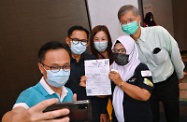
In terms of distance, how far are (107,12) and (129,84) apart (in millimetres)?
1595

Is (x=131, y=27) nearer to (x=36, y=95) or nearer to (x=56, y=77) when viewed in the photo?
(x=56, y=77)

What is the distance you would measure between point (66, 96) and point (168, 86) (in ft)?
3.82

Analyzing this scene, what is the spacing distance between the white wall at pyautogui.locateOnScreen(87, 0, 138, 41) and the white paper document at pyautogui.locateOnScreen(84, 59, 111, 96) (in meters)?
1.39

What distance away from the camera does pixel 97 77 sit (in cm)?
164

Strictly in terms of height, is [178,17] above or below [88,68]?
above

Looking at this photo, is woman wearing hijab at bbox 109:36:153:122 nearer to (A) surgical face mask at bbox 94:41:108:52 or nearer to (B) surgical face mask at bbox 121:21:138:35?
(B) surgical face mask at bbox 121:21:138:35

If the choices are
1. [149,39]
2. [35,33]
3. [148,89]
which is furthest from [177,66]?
[35,33]

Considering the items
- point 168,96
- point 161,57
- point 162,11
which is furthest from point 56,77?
point 162,11

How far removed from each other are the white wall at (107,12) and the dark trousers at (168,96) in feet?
3.89

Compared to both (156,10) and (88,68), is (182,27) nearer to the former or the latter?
(156,10)

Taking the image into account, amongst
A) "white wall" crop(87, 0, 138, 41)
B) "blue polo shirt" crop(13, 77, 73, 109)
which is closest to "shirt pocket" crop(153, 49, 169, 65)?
"blue polo shirt" crop(13, 77, 73, 109)

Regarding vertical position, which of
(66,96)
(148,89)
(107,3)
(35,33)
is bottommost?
(148,89)

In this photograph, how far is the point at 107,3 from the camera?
2.84 metres

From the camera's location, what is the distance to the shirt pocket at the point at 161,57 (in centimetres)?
184
